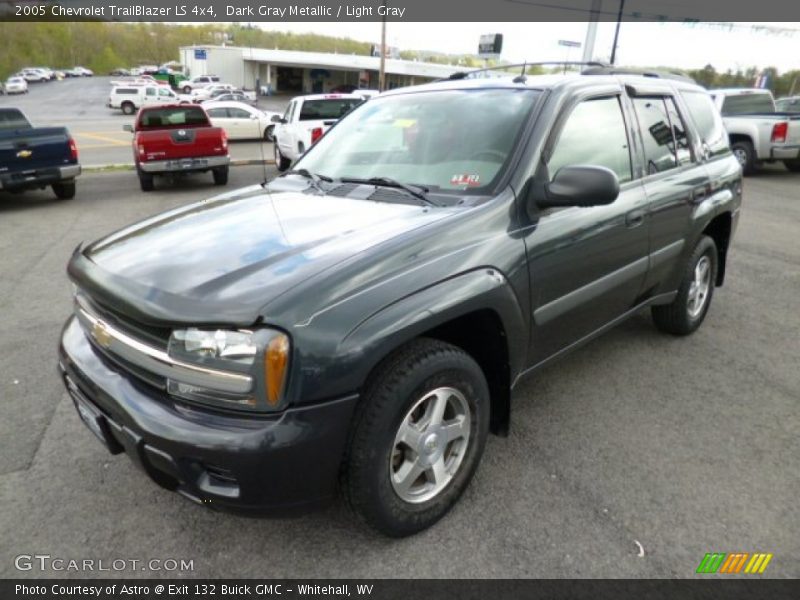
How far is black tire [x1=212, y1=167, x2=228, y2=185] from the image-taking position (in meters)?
11.8

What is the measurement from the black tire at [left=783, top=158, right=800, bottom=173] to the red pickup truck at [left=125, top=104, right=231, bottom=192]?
538 inches

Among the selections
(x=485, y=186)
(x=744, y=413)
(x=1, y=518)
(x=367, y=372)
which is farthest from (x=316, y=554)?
(x=744, y=413)

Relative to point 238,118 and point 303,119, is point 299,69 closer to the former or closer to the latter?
point 238,118

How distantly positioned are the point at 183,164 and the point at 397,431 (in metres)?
10.5

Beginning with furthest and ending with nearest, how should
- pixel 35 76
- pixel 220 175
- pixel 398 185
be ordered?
pixel 35 76 → pixel 220 175 → pixel 398 185

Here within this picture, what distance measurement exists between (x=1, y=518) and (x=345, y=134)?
2632 millimetres

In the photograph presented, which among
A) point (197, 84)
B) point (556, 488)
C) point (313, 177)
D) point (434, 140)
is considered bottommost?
point (197, 84)

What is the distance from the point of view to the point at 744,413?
3314mm

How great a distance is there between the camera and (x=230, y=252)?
222 cm

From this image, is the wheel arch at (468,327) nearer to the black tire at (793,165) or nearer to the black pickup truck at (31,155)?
the black pickup truck at (31,155)

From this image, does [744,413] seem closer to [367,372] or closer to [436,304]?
[436,304]

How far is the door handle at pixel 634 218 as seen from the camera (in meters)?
3.14

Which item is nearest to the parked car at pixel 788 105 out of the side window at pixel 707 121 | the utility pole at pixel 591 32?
the utility pole at pixel 591 32

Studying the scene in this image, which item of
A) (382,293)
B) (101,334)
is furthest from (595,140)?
(101,334)
